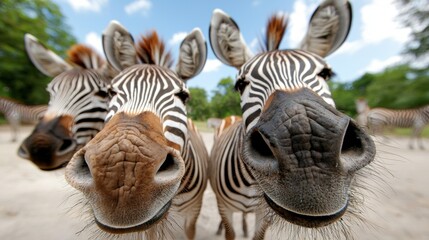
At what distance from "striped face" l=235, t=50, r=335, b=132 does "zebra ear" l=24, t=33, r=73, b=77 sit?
10.7 ft

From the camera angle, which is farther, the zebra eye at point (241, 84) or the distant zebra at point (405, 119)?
the distant zebra at point (405, 119)

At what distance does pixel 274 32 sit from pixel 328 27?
569 millimetres

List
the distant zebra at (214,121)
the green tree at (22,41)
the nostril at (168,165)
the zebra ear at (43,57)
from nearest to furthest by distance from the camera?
the nostril at (168,165)
the zebra ear at (43,57)
the distant zebra at (214,121)
the green tree at (22,41)

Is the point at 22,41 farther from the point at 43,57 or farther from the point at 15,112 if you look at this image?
the point at 43,57

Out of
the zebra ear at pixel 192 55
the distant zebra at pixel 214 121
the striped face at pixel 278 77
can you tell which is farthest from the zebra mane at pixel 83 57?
the distant zebra at pixel 214 121

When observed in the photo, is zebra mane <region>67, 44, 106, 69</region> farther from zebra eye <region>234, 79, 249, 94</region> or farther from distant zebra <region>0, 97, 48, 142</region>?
distant zebra <region>0, 97, 48, 142</region>

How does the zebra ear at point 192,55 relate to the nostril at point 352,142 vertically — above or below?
above

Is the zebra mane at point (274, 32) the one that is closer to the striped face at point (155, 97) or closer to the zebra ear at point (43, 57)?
the striped face at point (155, 97)

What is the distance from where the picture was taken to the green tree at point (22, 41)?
20438 mm

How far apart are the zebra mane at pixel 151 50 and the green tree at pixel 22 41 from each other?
2491 cm

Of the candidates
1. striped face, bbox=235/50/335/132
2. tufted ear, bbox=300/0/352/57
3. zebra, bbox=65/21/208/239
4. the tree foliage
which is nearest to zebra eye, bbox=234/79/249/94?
striped face, bbox=235/50/335/132

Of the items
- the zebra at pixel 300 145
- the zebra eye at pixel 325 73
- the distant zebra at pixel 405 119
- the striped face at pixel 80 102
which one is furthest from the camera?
the distant zebra at pixel 405 119

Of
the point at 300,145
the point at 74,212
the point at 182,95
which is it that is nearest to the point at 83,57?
the point at 182,95

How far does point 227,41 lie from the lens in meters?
2.47
